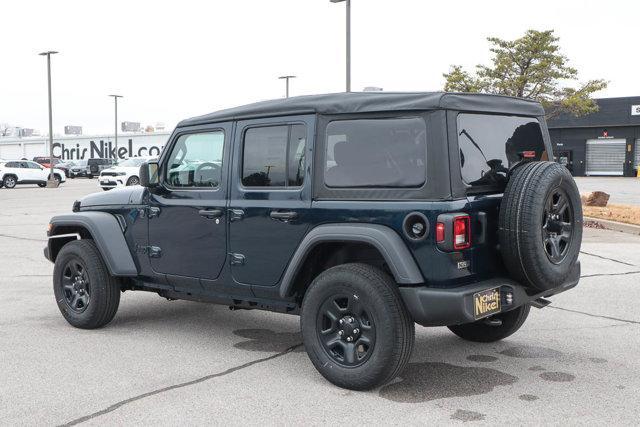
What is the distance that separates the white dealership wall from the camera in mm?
66688

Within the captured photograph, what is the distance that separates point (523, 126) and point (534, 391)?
6.25 ft

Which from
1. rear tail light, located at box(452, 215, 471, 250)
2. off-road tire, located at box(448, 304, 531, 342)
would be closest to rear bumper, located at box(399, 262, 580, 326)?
rear tail light, located at box(452, 215, 471, 250)

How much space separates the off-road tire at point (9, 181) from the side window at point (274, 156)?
33722 millimetres

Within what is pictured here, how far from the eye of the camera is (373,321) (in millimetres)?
4223

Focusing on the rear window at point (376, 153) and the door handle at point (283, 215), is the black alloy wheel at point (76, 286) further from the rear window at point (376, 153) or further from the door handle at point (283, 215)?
the rear window at point (376, 153)

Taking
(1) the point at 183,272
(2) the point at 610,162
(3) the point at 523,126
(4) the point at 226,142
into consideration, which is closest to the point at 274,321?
(1) the point at 183,272

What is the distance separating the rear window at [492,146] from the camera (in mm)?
4363

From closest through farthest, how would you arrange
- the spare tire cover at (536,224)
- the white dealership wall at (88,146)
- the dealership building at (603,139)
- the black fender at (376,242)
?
1. the black fender at (376,242)
2. the spare tire cover at (536,224)
3. the dealership building at (603,139)
4. the white dealership wall at (88,146)

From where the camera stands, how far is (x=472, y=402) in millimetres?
4184

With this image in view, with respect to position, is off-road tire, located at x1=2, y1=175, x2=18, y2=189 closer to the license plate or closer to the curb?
the curb

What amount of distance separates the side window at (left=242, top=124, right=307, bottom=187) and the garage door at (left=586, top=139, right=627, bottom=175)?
163 ft

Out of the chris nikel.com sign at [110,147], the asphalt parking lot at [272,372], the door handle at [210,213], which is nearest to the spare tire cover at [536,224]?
the asphalt parking lot at [272,372]

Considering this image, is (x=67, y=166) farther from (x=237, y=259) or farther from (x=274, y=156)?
(x=274, y=156)

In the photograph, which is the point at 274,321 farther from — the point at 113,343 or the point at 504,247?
the point at 504,247
